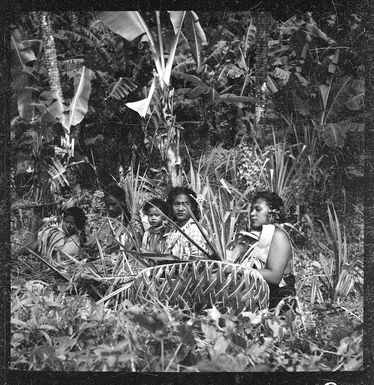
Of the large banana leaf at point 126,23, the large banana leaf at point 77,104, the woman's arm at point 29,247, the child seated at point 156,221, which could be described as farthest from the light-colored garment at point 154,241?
the large banana leaf at point 126,23

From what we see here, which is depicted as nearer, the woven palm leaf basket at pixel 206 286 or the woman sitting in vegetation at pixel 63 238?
the woven palm leaf basket at pixel 206 286

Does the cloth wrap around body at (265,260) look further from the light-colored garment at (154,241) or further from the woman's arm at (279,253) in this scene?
the light-colored garment at (154,241)

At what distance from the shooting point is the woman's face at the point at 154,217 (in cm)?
505

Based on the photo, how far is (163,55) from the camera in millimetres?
5008

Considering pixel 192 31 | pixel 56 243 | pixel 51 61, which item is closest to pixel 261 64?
pixel 192 31

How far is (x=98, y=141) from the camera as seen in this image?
5074 millimetres

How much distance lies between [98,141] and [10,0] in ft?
3.49

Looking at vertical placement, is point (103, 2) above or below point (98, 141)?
Result: above

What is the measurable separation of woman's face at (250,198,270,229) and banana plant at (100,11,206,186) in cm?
52

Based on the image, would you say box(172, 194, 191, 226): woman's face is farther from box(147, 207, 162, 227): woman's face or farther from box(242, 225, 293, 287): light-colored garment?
box(242, 225, 293, 287): light-colored garment

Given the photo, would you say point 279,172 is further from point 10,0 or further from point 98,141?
point 10,0

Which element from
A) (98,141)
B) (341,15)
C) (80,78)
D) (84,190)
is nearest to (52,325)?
(84,190)

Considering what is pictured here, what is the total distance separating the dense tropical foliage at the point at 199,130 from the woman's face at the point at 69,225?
119 mm

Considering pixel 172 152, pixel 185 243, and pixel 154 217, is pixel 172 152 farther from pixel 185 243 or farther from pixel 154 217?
pixel 185 243
